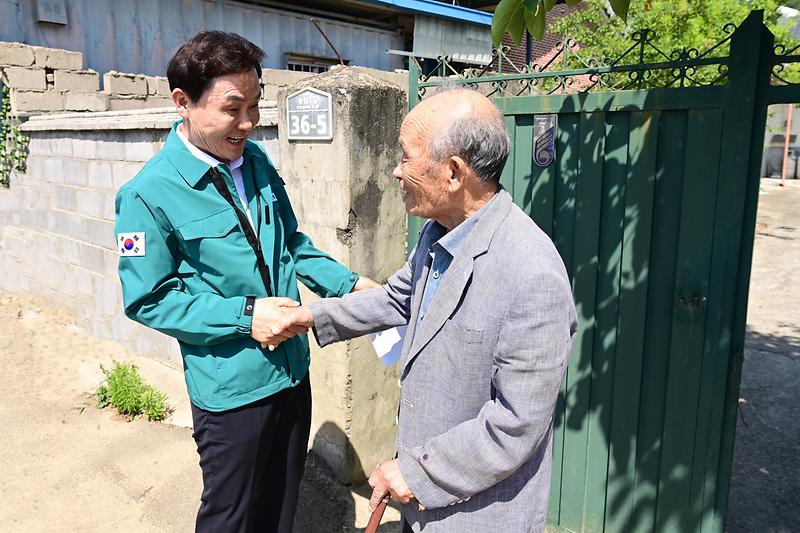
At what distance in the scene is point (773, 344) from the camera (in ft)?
20.3

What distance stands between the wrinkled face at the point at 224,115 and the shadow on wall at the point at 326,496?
197cm

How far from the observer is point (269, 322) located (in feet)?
6.99

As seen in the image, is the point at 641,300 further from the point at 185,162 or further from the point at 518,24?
the point at 185,162

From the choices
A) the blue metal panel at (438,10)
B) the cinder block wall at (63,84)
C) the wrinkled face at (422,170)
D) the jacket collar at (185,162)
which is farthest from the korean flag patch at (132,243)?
the blue metal panel at (438,10)

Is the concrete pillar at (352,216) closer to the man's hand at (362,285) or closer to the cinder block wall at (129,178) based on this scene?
the cinder block wall at (129,178)

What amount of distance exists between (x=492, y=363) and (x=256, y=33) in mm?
9292

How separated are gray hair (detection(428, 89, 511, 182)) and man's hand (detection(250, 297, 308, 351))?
2.75ft

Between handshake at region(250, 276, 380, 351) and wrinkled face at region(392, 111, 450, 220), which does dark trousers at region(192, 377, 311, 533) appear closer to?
handshake at region(250, 276, 380, 351)

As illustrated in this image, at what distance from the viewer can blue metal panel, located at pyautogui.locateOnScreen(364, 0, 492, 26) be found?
34.2 ft

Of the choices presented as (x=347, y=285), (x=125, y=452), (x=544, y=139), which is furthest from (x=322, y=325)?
(x=125, y=452)

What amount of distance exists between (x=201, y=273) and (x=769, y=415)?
4.42m

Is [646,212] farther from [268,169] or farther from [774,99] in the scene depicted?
[268,169]

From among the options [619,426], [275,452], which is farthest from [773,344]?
[275,452]

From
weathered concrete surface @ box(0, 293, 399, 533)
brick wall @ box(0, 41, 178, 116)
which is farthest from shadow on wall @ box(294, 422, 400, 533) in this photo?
brick wall @ box(0, 41, 178, 116)
